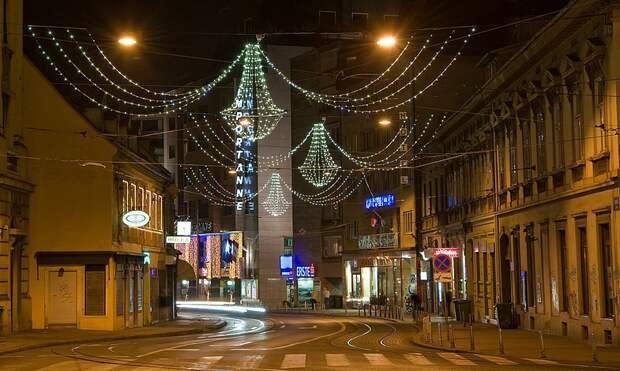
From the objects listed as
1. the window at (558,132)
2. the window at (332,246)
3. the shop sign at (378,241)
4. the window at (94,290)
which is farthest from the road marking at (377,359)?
the window at (332,246)

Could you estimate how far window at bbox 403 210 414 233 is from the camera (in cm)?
6010

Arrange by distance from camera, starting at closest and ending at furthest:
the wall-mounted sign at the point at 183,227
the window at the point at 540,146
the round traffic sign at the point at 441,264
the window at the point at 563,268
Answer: the round traffic sign at the point at 441,264 < the window at the point at 563,268 < the window at the point at 540,146 < the wall-mounted sign at the point at 183,227

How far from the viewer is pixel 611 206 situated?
2623 centimetres

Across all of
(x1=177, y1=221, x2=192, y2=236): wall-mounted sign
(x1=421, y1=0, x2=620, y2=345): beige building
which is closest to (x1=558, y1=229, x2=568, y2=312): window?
(x1=421, y1=0, x2=620, y2=345): beige building

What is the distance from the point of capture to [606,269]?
89.7ft

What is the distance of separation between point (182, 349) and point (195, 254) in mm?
64534

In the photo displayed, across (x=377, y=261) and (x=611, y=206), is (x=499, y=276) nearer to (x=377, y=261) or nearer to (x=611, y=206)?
(x=611, y=206)

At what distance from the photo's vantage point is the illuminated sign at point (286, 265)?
78.9 m

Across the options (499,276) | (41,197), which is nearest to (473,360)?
(499,276)

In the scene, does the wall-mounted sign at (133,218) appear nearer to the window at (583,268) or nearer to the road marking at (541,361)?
the window at (583,268)

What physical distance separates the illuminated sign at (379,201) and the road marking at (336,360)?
3869 centimetres

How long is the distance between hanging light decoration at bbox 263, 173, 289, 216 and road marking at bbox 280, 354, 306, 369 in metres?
55.6

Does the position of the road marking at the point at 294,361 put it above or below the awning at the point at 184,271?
below

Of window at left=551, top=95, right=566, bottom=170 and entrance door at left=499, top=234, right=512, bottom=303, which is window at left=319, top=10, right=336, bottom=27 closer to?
entrance door at left=499, top=234, right=512, bottom=303
